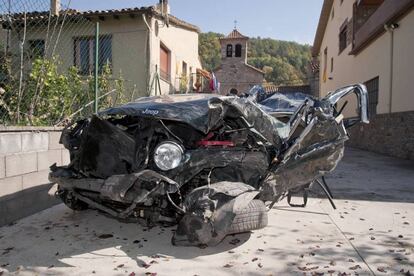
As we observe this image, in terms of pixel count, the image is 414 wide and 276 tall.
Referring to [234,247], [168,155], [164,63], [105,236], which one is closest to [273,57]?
[164,63]

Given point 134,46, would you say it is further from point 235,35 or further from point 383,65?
point 235,35

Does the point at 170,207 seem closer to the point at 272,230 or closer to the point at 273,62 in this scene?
the point at 272,230

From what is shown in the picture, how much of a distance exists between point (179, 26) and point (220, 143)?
18.4m

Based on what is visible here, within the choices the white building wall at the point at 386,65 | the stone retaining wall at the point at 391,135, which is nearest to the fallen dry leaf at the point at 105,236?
the stone retaining wall at the point at 391,135

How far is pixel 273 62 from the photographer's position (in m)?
55.3

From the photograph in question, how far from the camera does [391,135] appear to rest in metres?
13.4

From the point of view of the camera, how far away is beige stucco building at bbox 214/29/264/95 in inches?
1748

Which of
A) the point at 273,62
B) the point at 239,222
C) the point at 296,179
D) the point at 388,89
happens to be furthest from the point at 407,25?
the point at 273,62

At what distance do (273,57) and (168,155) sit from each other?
184 ft

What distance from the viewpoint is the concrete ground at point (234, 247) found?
3.46m

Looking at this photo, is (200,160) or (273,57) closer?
(200,160)

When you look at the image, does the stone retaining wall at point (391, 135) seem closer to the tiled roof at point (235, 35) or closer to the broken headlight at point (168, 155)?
the broken headlight at point (168, 155)

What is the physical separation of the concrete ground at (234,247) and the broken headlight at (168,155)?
0.80 m

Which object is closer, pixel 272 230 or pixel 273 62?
pixel 272 230
